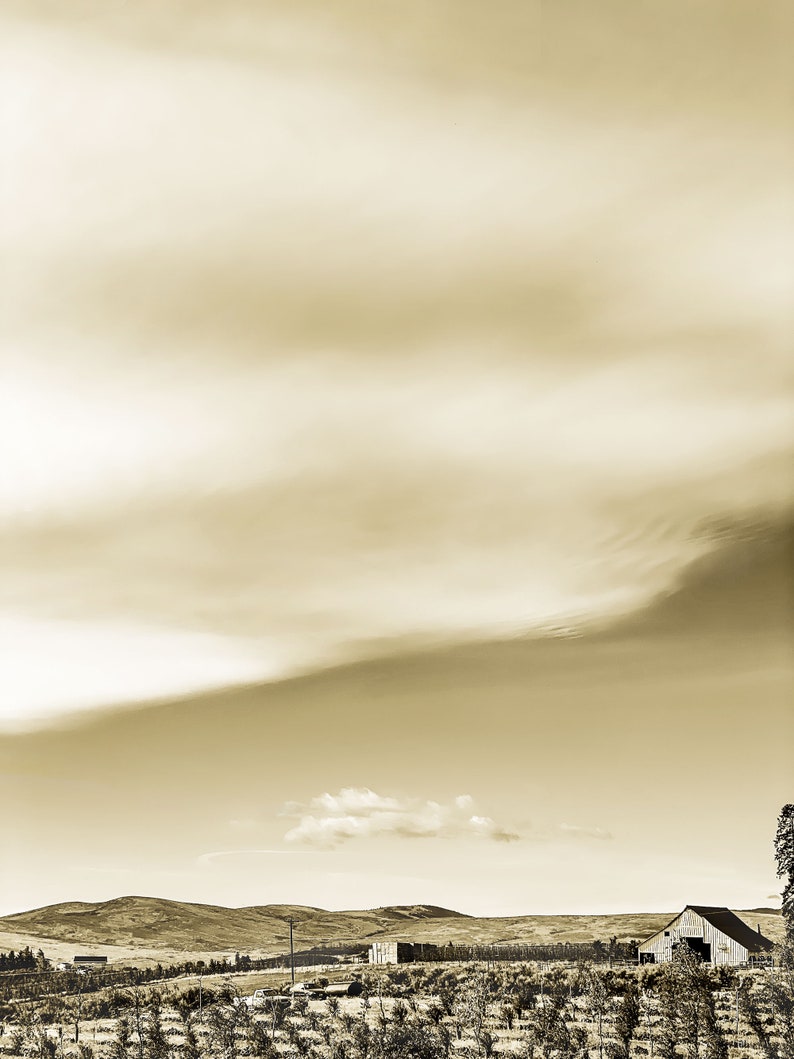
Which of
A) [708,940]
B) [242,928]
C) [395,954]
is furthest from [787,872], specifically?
[242,928]

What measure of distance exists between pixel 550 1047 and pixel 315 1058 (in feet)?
14.4

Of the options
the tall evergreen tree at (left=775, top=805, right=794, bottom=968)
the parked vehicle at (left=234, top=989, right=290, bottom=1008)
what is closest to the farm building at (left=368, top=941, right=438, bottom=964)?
the parked vehicle at (left=234, top=989, right=290, bottom=1008)

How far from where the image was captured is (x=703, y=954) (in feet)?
129

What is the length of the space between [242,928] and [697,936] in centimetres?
3367

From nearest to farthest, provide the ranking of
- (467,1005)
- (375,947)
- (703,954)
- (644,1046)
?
1. (644,1046)
2. (467,1005)
3. (703,954)
4. (375,947)

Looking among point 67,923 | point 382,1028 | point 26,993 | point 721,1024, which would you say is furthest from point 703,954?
point 67,923

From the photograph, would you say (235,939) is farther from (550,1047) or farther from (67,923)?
(550,1047)

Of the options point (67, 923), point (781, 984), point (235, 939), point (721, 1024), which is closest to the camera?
point (781, 984)

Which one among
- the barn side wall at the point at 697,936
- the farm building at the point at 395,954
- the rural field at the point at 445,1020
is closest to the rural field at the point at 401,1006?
the rural field at the point at 445,1020

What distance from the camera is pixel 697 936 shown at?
132 feet

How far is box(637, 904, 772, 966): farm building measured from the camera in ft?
Result: 129

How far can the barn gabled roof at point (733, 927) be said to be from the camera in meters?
40.2

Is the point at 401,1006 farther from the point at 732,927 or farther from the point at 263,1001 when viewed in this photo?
the point at 732,927

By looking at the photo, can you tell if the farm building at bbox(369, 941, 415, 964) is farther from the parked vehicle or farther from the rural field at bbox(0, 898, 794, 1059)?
the parked vehicle
